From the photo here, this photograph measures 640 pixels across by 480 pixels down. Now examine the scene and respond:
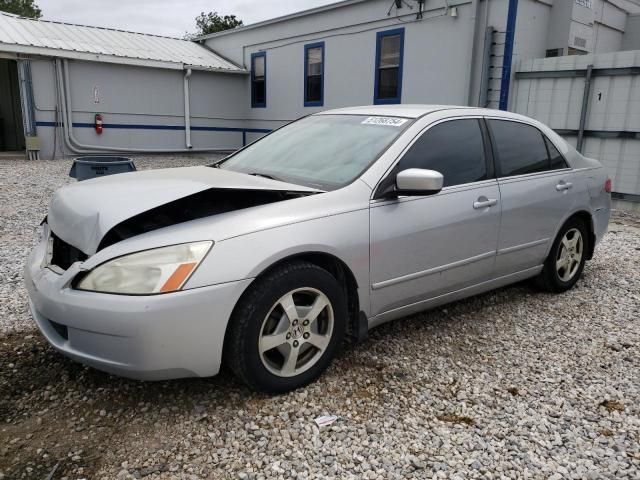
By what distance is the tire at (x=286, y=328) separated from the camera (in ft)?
8.28

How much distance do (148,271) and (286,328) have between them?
744 mm

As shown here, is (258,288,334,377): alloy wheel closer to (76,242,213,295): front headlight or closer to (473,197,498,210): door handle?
(76,242,213,295): front headlight

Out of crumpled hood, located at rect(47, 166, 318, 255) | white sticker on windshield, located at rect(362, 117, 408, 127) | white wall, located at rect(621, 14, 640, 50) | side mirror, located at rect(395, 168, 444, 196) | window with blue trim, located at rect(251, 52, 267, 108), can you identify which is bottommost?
crumpled hood, located at rect(47, 166, 318, 255)

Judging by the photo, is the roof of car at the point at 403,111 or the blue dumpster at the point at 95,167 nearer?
the roof of car at the point at 403,111

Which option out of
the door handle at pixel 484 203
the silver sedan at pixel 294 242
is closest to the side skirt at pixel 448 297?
the silver sedan at pixel 294 242

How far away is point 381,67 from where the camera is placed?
12742 millimetres

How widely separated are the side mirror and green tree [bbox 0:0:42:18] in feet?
157

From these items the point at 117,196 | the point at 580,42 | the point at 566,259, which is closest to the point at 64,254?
the point at 117,196

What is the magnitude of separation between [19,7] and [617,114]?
4828 centimetres

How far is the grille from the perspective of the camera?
2741 mm

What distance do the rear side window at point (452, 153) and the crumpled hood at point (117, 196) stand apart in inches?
32.4

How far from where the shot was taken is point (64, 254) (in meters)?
2.85

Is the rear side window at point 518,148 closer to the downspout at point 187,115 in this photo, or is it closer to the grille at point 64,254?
the grille at point 64,254

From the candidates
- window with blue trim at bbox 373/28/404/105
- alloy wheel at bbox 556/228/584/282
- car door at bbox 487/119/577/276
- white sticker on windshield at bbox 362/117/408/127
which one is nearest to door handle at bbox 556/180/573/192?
car door at bbox 487/119/577/276
